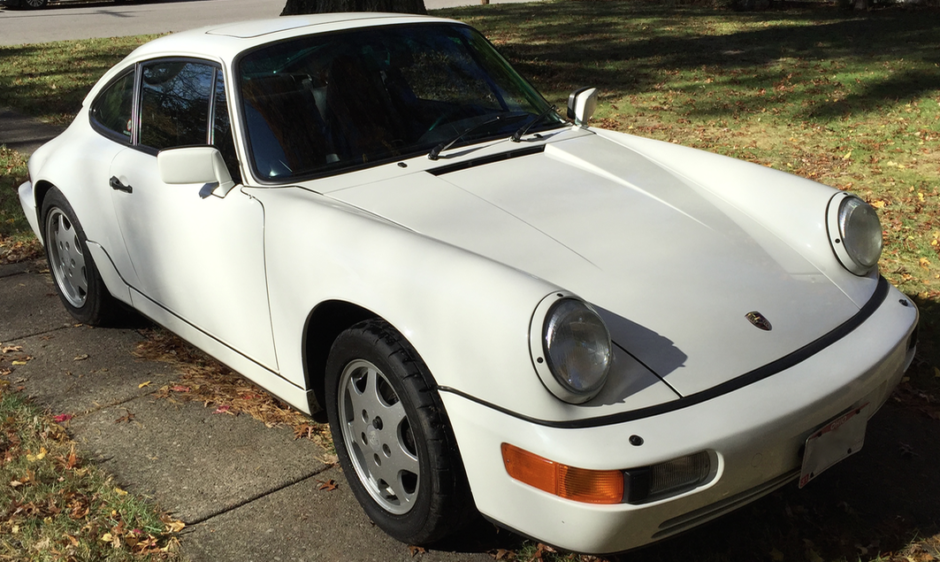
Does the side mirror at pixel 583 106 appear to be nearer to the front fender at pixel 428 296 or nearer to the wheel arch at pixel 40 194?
the front fender at pixel 428 296

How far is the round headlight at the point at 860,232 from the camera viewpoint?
3.04 meters

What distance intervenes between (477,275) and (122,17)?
19300 mm

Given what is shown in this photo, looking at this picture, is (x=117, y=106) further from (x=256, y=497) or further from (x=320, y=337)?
(x=256, y=497)

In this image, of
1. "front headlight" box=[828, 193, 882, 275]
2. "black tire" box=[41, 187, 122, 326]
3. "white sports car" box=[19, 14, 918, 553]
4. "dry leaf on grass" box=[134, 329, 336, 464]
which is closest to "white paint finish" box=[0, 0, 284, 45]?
"black tire" box=[41, 187, 122, 326]

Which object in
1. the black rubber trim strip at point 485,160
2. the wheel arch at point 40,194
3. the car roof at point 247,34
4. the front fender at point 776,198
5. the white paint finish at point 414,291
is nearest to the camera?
the white paint finish at point 414,291

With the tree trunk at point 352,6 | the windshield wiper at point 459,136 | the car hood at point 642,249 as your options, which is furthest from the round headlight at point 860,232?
the tree trunk at point 352,6

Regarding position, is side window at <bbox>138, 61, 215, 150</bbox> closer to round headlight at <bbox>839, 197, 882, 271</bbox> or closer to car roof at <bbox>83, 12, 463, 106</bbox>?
car roof at <bbox>83, 12, 463, 106</bbox>

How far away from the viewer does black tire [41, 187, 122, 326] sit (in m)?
4.33

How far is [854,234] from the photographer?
122 inches

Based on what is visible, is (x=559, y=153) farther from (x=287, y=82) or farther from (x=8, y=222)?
(x=8, y=222)

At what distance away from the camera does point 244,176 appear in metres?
3.26

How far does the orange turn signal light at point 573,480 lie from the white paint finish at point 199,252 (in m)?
1.34

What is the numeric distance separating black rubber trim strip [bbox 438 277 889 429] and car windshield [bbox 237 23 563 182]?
1320 mm

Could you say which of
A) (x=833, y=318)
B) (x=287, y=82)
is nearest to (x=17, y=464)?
(x=287, y=82)
